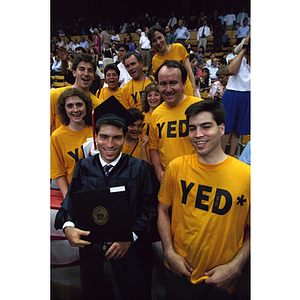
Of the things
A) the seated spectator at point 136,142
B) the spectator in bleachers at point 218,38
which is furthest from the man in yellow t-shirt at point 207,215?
the spectator in bleachers at point 218,38

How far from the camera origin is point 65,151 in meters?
2.01

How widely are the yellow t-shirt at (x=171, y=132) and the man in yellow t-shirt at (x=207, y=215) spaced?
0.44 m

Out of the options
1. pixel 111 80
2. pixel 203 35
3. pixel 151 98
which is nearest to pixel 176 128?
pixel 151 98

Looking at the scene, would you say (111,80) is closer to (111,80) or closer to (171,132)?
(111,80)

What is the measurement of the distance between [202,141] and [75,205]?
0.92 m

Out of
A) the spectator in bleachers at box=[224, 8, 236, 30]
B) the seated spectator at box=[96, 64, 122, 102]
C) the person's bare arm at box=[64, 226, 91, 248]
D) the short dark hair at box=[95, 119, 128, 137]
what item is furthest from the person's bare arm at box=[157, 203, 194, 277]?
the spectator in bleachers at box=[224, 8, 236, 30]

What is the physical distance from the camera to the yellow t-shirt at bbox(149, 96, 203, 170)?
6.52 ft

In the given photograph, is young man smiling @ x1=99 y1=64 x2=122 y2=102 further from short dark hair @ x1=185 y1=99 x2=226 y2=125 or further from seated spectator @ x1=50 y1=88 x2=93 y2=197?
short dark hair @ x1=185 y1=99 x2=226 y2=125

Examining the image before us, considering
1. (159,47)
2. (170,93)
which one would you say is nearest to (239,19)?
(159,47)

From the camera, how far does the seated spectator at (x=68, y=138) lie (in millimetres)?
2008

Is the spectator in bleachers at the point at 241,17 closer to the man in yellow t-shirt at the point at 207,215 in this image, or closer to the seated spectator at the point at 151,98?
the seated spectator at the point at 151,98

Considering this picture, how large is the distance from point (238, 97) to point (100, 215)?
224 cm

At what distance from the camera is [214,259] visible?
1.44 m

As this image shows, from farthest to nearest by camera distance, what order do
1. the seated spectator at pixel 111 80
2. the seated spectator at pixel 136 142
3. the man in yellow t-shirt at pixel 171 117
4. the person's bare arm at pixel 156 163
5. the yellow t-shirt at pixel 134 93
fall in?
the seated spectator at pixel 111 80, the yellow t-shirt at pixel 134 93, the seated spectator at pixel 136 142, the person's bare arm at pixel 156 163, the man in yellow t-shirt at pixel 171 117
